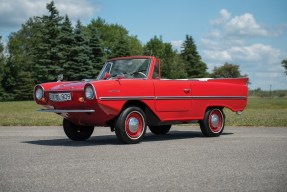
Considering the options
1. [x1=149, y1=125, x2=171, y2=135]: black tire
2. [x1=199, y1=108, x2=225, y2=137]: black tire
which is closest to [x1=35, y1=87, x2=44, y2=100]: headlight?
[x1=149, y1=125, x2=171, y2=135]: black tire

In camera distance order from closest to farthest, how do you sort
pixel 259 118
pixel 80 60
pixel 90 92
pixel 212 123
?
pixel 90 92, pixel 212 123, pixel 259 118, pixel 80 60

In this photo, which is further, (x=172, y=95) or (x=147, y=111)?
(x=172, y=95)

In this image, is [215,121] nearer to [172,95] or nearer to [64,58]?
[172,95]

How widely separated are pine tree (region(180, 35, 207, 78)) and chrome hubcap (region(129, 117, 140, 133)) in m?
64.3

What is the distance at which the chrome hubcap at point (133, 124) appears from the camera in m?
9.62

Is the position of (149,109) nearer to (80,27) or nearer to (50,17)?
(80,27)

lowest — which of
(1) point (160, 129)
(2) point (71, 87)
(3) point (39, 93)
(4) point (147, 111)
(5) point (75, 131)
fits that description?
(1) point (160, 129)

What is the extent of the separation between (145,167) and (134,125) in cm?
316

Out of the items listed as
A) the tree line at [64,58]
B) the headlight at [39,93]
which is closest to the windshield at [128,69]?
the headlight at [39,93]

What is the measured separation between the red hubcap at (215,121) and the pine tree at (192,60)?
62076 mm

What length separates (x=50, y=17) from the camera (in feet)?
196

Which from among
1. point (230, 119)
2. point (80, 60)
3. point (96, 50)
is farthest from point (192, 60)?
point (230, 119)

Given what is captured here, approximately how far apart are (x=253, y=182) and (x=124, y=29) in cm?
9420

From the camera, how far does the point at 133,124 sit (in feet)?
31.7
